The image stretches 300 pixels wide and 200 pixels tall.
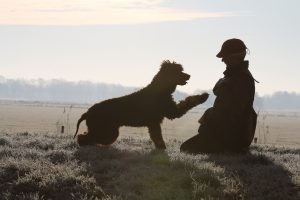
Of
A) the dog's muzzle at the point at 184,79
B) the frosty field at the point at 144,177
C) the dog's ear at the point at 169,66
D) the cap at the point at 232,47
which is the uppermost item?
the cap at the point at 232,47

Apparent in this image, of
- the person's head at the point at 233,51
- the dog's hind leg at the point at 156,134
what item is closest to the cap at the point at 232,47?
the person's head at the point at 233,51

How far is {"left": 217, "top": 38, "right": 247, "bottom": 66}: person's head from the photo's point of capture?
10367 millimetres

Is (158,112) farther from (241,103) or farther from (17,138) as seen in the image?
(17,138)

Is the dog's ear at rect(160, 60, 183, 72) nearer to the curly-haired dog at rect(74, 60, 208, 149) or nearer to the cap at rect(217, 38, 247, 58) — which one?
the curly-haired dog at rect(74, 60, 208, 149)

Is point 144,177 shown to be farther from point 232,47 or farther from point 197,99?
point 232,47

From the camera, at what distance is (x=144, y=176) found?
7699mm

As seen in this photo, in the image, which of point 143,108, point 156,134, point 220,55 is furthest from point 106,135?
point 220,55

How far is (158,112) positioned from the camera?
11.1 metres

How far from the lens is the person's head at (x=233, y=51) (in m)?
10.4

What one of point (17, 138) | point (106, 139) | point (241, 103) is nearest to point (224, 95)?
point (241, 103)

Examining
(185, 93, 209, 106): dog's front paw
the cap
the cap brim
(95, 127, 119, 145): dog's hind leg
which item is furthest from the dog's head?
(95, 127, 119, 145): dog's hind leg

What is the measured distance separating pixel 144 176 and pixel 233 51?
391 centimetres

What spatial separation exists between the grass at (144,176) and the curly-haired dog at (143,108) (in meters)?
1.24

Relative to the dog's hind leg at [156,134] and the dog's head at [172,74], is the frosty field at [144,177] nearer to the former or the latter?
the dog's hind leg at [156,134]
